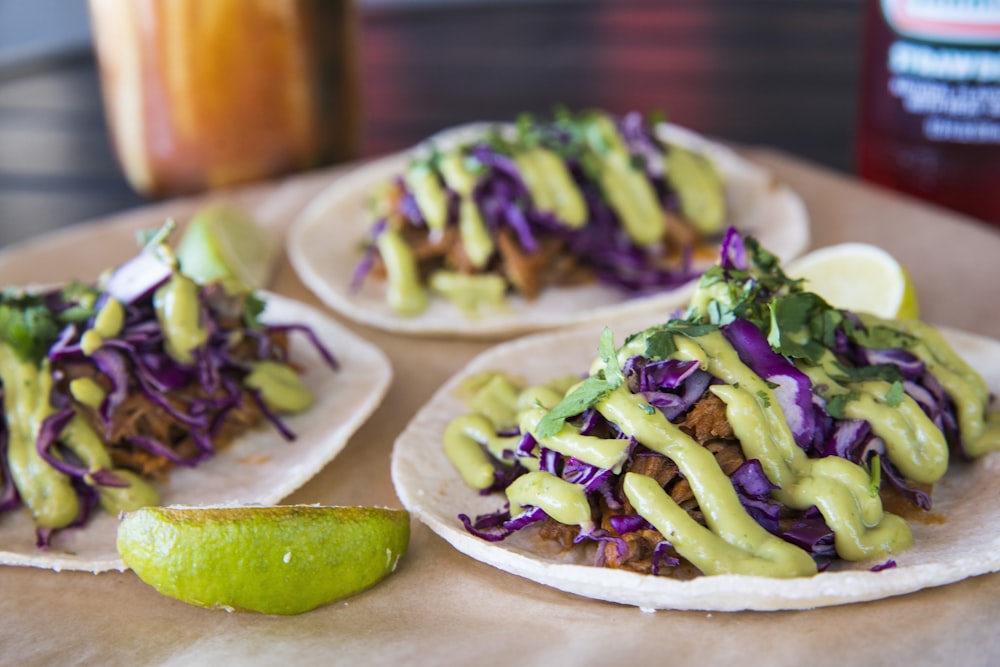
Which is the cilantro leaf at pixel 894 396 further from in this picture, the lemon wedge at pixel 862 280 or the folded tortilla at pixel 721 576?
the lemon wedge at pixel 862 280

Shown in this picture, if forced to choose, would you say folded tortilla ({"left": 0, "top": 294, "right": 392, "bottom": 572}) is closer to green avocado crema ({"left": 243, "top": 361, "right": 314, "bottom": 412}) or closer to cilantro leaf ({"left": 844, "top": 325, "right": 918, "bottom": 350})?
green avocado crema ({"left": 243, "top": 361, "right": 314, "bottom": 412})

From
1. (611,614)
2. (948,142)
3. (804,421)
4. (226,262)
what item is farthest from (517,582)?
(948,142)

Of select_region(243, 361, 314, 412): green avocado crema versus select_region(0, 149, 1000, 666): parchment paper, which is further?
select_region(243, 361, 314, 412): green avocado crema

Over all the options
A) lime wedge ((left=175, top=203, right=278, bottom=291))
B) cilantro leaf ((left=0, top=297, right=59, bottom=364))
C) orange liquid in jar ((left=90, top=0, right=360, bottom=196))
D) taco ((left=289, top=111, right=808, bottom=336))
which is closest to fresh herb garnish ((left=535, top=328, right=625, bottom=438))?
taco ((left=289, top=111, right=808, bottom=336))

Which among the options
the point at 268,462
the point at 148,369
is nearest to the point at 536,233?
the point at 268,462

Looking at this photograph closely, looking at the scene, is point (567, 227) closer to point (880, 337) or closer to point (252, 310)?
point (252, 310)
